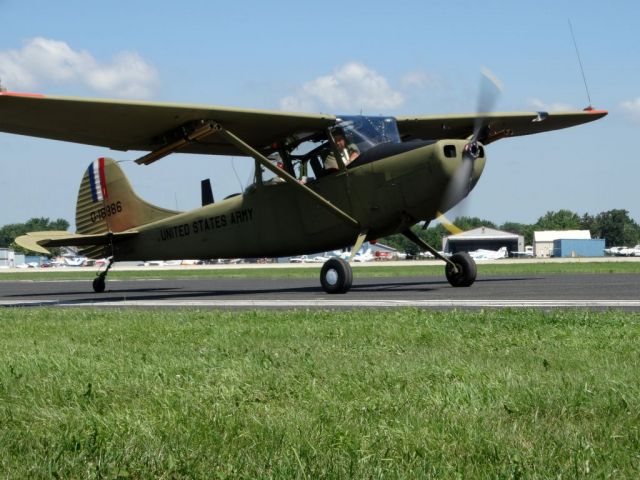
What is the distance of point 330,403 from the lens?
4.70 meters

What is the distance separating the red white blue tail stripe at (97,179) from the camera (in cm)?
2325

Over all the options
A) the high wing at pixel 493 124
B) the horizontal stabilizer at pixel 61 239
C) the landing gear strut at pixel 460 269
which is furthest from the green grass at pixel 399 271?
the horizontal stabilizer at pixel 61 239

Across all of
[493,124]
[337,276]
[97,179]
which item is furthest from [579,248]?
[337,276]

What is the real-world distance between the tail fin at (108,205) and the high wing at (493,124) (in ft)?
20.9

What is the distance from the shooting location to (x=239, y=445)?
152 inches

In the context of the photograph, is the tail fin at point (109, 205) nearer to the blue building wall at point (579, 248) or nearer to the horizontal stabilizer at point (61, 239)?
the horizontal stabilizer at point (61, 239)

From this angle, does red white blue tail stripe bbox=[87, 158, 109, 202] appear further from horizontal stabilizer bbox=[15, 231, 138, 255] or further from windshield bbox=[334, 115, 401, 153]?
windshield bbox=[334, 115, 401, 153]

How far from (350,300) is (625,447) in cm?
1089

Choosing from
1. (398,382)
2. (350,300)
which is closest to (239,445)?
(398,382)

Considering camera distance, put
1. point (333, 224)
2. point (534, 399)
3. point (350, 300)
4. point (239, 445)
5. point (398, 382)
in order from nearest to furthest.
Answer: point (239, 445), point (534, 399), point (398, 382), point (350, 300), point (333, 224)

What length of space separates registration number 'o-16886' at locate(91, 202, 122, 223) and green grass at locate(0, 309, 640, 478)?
1471 centimetres

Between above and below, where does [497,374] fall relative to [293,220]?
below

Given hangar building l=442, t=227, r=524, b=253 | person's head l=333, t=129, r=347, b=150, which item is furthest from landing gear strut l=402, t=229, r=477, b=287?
hangar building l=442, t=227, r=524, b=253

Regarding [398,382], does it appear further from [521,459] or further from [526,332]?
[526,332]
